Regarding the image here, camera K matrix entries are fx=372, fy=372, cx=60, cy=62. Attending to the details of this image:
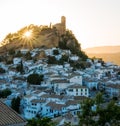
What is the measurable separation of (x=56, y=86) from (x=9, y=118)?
47.0 meters

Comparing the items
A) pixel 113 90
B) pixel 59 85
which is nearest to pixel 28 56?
pixel 59 85

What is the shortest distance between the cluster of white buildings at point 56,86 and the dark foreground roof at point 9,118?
94.5ft

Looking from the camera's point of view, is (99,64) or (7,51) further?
(7,51)

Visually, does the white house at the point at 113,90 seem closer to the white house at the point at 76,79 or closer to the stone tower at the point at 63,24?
the white house at the point at 76,79

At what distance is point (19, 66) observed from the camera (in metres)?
77.6

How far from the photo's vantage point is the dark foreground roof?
13.8m

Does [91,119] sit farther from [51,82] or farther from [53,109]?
[51,82]

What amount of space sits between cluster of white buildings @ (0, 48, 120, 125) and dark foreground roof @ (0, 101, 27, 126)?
94.5 feet

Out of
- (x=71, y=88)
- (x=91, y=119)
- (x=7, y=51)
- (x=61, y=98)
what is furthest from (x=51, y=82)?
(x=91, y=119)

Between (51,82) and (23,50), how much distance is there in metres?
27.6

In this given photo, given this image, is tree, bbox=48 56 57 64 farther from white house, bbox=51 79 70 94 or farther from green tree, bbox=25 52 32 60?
white house, bbox=51 79 70 94

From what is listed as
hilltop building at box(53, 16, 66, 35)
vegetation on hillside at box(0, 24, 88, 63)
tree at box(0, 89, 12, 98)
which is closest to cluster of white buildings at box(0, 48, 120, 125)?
tree at box(0, 89, 12, 98)

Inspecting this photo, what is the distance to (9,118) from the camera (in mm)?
14094

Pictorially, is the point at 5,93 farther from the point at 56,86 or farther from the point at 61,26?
the point at 61,26
